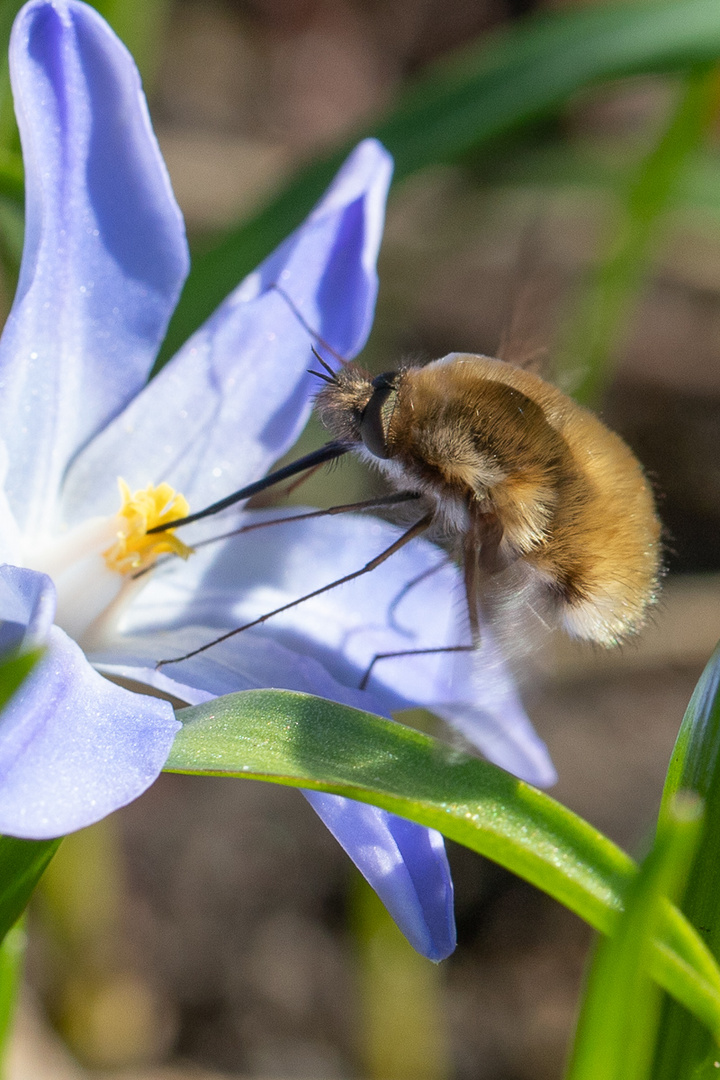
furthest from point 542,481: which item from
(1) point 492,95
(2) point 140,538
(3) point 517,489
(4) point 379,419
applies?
(1) point 492,95

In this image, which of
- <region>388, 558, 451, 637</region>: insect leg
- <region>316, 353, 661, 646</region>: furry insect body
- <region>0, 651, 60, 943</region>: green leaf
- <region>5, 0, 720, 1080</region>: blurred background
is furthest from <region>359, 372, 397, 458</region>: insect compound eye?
<region>0, 651, 60, 943</region>: green leaf

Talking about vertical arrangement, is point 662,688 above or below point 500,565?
below

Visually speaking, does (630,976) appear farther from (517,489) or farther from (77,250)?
(77,250)

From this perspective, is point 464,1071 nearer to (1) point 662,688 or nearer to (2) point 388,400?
(1) point 662,688

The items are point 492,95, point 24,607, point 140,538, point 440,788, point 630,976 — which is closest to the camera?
point 630,976

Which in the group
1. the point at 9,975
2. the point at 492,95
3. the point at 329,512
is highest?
the point at 492,95

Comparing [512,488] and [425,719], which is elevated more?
→ [512,488]

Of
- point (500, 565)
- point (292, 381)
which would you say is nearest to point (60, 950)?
point (292, 381)
